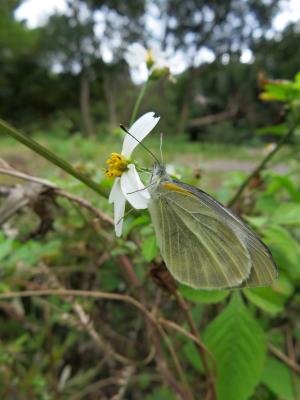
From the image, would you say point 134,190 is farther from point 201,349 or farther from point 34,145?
point 201,349

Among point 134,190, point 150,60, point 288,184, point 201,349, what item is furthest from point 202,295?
point 150,60

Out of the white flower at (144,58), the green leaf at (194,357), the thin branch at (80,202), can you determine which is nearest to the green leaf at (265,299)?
the green leaf at (194,357)

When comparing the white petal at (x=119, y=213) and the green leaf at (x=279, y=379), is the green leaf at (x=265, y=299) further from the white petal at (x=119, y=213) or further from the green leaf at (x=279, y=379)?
the white petal at (x=119, y=213)

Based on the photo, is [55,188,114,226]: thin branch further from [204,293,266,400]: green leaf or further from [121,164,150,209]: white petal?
[204,293,266,400]: green leaf

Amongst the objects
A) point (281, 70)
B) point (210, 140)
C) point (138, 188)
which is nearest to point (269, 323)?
point (138, 188)

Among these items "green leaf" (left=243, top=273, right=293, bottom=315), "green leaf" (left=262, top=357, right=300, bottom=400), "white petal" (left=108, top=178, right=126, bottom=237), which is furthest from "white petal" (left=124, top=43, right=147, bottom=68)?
"green leaf" (left=262, top=357, right=300, bottom=400)
